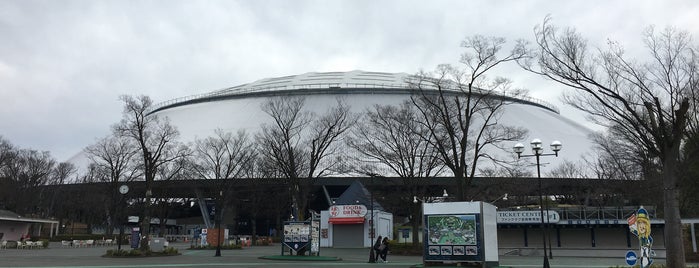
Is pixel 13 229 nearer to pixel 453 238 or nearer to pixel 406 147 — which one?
pixel 406 147

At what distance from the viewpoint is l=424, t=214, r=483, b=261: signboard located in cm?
2098

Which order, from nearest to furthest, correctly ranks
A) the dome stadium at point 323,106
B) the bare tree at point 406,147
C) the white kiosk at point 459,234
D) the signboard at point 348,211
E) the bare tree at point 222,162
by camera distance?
the white kiosk at point 459,234, the bare tree at point 406,147, the signboard at point 348,211, the bare tree at point 222,162, the dome stadium at point 323,106

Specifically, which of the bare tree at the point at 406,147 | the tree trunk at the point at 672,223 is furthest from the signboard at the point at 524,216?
the tree trunk at the point at 672,223

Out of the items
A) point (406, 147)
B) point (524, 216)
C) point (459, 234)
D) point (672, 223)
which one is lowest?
point (459, 234)

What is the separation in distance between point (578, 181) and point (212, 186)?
3886cm

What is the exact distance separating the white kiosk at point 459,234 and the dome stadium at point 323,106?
1535 inches

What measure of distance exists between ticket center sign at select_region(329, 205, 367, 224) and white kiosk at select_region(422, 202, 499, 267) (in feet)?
84.4

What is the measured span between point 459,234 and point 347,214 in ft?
91.3

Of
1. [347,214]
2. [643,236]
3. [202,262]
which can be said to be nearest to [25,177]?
[347,214]

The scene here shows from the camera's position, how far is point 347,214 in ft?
159

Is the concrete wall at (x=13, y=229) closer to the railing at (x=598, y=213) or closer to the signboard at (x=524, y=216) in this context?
the signboard at (x=524, y=216)

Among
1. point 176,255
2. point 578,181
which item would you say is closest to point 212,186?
point 176,255

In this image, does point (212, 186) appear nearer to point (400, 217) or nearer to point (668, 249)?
point (400, 217)

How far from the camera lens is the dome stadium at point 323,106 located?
67750 mm
